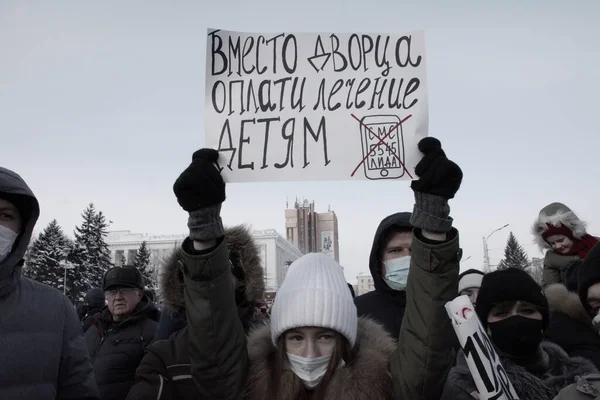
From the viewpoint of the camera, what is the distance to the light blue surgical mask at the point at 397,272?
125 inches

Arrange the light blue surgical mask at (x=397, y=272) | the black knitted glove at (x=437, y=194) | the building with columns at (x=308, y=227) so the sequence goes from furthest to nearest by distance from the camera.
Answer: the building with columns at (x=308, y=227) → the light blue surgical mask at (x=397, y=272) → the black knitted glove at (x=437, y=194)

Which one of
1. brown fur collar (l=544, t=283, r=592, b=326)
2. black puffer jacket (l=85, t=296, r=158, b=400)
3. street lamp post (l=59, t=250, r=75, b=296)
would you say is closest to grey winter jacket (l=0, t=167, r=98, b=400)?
black puffer jacket (l=85, t=296, r=158, b=400)

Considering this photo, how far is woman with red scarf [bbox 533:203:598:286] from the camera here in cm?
430

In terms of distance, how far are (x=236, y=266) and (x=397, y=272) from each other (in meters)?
1.03

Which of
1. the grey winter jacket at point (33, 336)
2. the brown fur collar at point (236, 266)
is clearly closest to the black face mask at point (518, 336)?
the brown fur collar at point (236, 266)

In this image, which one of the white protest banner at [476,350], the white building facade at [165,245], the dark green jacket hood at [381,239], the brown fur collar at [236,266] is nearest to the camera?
the white protest banner at [476,350]

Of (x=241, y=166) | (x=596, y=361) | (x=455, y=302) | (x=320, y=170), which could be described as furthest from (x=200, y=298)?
(x=596, y=361)

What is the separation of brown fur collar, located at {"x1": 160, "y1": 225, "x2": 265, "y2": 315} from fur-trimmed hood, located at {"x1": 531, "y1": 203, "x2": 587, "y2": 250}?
2.74 meters

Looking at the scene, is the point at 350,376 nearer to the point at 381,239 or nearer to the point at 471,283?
the point at 381,239

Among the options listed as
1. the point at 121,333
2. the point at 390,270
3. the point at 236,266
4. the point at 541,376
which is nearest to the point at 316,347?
the point at 236,266

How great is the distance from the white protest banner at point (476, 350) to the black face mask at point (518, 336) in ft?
2.02

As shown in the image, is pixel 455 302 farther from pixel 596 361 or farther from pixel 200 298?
pixel 596 361

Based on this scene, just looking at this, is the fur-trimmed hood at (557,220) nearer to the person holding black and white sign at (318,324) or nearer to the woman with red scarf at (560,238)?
the woman with red scarf at (560,238)

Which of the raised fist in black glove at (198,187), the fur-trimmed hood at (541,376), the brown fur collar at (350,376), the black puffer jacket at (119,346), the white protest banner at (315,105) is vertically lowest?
the black puffer jacket at (119,346)
